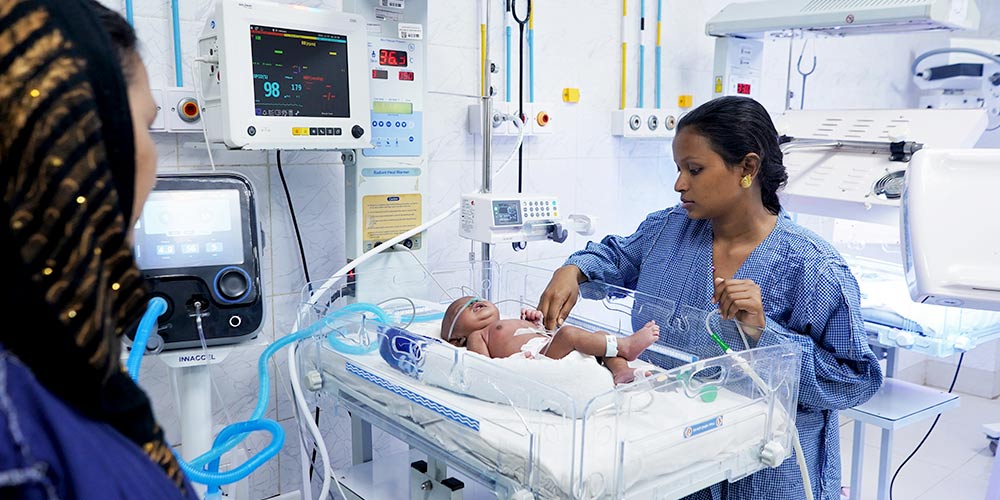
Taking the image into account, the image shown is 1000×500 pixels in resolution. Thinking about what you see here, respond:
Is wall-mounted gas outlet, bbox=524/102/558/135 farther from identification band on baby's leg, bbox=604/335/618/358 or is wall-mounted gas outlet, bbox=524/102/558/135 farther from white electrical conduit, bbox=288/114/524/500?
identification band on baby's leg, bbox=604/335/618/358

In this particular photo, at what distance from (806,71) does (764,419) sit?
117 inches

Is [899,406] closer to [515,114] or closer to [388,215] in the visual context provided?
[515,114]

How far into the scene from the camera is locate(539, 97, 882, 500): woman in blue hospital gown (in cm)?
165

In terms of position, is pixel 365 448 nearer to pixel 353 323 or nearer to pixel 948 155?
pixel 353 323

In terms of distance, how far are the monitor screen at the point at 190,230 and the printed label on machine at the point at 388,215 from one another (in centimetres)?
57

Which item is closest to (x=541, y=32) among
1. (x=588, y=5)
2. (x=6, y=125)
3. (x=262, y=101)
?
(x=588, y=5)

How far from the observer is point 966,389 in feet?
14.9

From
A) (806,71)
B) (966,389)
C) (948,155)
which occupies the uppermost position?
(806,71)

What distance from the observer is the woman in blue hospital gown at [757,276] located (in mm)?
1652

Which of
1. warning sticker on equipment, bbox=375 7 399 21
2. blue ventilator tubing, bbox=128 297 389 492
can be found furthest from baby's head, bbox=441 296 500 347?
warning sticker on equipment, bbox=375 7 399 21

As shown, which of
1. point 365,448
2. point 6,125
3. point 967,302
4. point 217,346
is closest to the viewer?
point 6,125

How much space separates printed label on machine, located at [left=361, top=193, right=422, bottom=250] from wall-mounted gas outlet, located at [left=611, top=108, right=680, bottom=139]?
1146mm

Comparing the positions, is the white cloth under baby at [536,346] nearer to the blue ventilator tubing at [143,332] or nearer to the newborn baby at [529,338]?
the newborn baby at [529,338]

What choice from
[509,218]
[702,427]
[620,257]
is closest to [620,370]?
[702,427]
